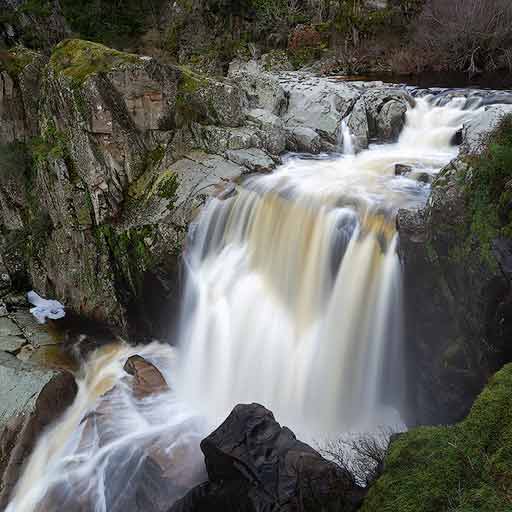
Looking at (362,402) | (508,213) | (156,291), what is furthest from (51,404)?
(508,213)

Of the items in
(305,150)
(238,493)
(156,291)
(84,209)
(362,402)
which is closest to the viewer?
(238,493)

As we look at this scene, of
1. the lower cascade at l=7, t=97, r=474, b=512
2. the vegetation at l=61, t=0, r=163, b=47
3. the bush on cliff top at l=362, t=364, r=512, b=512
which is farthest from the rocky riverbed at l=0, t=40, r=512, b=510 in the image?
the vegetation at l=61, t=0, r=163, b=47

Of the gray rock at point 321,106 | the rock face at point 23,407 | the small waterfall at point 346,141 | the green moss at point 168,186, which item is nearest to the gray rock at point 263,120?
the gray rock at point 321,106

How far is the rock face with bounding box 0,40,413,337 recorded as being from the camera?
35.7 ft

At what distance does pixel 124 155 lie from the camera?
38.0 feet

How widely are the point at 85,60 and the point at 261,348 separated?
9.02m

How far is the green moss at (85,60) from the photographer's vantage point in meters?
11.2

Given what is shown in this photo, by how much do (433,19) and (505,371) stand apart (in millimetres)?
22787

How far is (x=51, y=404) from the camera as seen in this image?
28.5 feet

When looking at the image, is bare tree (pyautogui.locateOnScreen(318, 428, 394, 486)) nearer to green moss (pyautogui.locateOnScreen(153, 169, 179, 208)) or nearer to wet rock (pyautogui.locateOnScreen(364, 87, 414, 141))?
green moss (pyautogui.locateOnScreen(153, 169, 179, 208))

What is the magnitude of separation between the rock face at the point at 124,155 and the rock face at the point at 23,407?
2704 mm

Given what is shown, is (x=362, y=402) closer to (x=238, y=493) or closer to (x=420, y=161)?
(x=238, y=493)

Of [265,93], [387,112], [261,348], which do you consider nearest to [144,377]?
[261,348]

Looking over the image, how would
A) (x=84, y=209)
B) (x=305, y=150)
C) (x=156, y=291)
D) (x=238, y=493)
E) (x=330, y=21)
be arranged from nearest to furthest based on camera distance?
(x=238, y=493)
(x=156, y=291)
(x=84, y=209)
(x=305, y=150)
(x=330, y=21)
